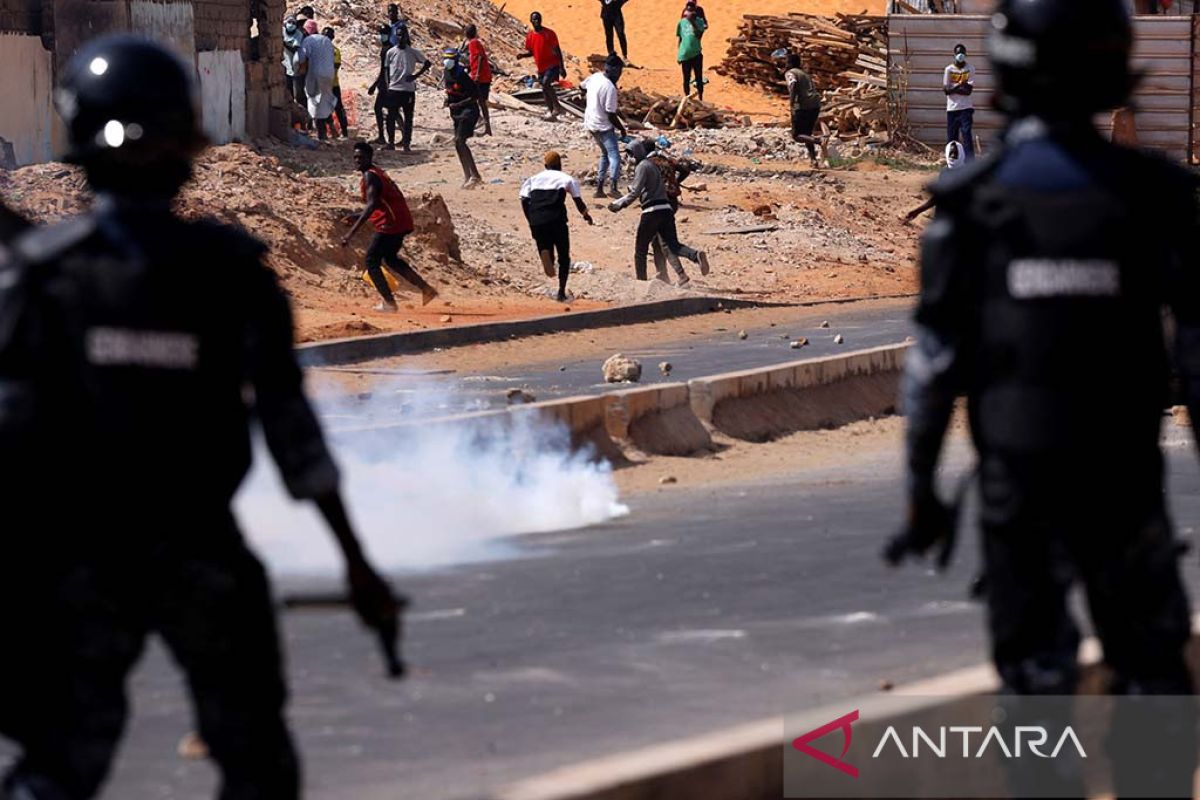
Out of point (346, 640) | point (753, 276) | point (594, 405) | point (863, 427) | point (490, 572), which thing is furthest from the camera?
point (753, 276)

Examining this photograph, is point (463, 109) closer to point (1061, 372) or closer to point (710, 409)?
point (710, 409)

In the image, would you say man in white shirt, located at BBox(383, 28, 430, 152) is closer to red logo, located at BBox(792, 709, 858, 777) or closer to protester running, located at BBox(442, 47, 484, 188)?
protester running, located at BBox(442, 47, 484, 188)

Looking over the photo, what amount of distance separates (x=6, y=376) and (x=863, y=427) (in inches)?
434

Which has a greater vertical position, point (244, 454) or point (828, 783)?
point (244, 454)

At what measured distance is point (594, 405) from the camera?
12688 millimetres

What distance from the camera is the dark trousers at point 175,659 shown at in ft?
12.9

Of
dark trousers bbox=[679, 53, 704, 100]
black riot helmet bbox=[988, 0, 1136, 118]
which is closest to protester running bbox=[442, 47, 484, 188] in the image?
dark trousers bbox=[679, 53, 704, 100]

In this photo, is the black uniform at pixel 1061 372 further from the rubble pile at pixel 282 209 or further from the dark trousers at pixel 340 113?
the dark trousers at pixel 340 113

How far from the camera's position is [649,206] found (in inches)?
882

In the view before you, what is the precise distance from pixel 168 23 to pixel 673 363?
502 inches

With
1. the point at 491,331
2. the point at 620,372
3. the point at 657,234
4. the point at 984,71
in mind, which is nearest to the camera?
the point at 620,372

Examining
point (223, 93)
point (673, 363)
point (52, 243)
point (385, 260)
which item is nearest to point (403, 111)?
point (223, 93)

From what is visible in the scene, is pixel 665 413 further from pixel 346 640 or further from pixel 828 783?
pixel 828 783

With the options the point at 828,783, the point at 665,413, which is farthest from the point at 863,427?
the point at 828,783
